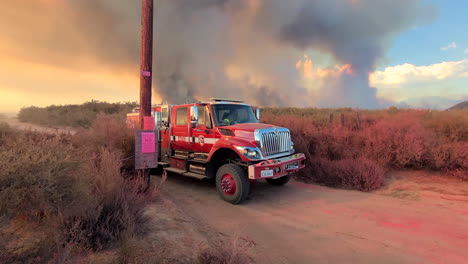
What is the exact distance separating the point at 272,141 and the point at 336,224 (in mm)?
2387

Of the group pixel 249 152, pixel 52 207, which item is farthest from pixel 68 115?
pixel 52 207

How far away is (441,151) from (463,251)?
17.4ft

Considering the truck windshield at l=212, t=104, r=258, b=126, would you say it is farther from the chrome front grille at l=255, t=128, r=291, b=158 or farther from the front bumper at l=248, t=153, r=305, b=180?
the front bumper at l=248, t=153, r=305, b=180

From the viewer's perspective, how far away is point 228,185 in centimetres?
617

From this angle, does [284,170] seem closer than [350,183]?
Yes

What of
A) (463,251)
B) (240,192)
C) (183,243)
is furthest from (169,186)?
(463,251)

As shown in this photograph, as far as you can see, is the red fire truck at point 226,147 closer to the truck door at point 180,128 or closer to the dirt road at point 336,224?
the truck door at point 180,128

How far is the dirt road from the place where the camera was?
3777 mm

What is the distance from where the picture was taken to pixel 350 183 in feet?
24.6

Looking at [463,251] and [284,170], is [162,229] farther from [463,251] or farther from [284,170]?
[463,251]

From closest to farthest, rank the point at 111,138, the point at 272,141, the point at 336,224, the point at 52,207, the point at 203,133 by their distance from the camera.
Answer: the point at 52,207 < the point at 336,224 < the point at 272,141 < the point at 111,138 < the point at 203,133

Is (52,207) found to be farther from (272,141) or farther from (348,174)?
(348,174)

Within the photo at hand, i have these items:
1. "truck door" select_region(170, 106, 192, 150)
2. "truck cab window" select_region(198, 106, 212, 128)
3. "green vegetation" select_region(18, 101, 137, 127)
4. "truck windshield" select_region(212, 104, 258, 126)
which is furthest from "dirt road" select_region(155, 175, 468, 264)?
"green vegetation" select_region(18, 101, 137, 127)

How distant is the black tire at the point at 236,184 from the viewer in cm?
592
